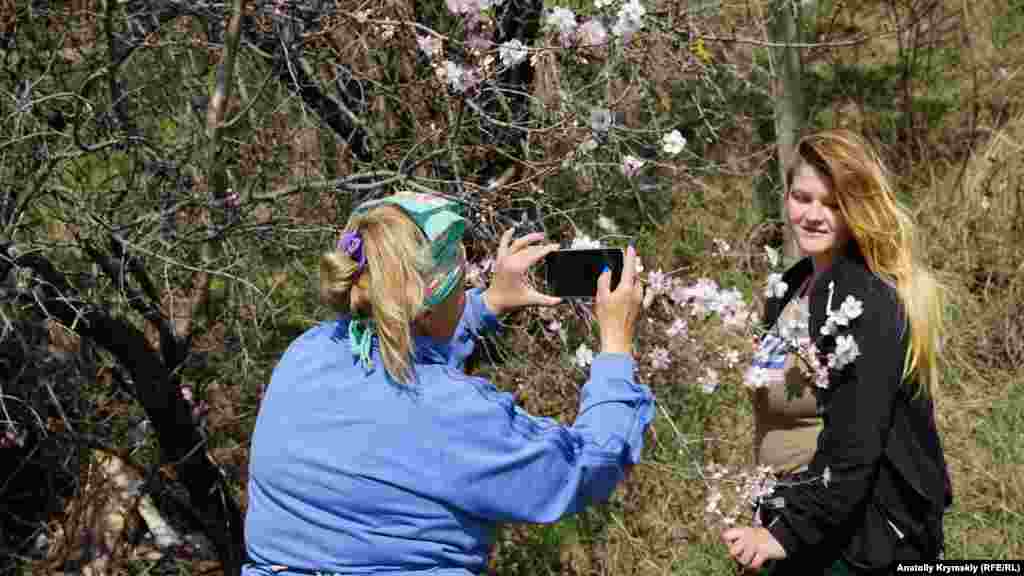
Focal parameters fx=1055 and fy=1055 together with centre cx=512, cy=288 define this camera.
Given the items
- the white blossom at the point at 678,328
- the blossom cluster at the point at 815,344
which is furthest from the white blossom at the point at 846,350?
the white blossom at the point at 678,328

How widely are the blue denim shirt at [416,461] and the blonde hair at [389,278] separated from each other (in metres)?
0.05

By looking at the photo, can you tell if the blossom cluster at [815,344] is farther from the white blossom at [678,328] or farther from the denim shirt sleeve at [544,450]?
the denim shirt sleeve at [544,450]

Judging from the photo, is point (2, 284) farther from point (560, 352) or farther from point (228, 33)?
point (560, 352)

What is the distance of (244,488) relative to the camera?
4059 millimetres

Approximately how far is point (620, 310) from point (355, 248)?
488 mm

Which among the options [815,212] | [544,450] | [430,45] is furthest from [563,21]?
[544,450]

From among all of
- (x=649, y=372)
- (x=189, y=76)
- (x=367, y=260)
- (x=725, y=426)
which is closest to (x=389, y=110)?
(x=189, y=76)

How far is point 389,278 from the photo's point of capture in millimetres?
1721

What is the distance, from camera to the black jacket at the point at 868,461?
2.13 meters

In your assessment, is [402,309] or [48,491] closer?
[402,309]

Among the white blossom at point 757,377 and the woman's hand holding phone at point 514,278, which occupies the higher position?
the woman's hand holding phone at point 514,278

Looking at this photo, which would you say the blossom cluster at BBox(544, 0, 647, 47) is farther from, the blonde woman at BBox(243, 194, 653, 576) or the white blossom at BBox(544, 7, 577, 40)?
the blonde woman at BBox(243, 194, 653, 576)

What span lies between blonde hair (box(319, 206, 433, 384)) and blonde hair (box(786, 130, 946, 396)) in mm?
1035

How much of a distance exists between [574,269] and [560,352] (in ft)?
4.95
